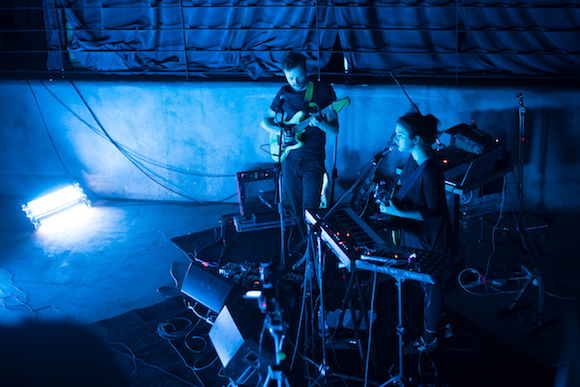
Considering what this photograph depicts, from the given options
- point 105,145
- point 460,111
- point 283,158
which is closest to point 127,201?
point 105,145

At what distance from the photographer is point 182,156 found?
7113 mm

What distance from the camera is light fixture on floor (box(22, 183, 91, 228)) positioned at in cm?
650

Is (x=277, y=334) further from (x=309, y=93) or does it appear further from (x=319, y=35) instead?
(x=319, y=35)

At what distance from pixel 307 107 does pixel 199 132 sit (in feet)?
8.04

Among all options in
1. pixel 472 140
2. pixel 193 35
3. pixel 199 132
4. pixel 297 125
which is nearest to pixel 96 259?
pixel 199 132

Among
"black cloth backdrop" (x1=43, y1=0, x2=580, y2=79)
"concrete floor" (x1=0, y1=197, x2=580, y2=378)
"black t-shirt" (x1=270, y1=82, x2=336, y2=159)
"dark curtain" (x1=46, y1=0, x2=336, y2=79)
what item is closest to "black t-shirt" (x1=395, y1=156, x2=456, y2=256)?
"concrete floor" (x1=0, y1=197, x2=580, y2=378)

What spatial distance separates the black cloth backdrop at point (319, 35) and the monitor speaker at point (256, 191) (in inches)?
54.2

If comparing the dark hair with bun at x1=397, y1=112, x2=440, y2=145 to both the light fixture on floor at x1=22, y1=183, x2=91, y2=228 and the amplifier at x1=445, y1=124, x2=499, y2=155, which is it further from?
the light fixture on floor at x1=22, y1=183, x2=91, y2=228

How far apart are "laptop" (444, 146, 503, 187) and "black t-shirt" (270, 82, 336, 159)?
1285 millimetres

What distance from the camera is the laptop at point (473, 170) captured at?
4590mm

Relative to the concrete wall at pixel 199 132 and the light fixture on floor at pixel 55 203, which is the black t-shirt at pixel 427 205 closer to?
the concrete wall at pixel 199 132

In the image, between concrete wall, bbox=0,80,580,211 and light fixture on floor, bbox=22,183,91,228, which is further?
light fixture on floor, bbox=22,183,91,228

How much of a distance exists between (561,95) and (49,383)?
6.39 meters

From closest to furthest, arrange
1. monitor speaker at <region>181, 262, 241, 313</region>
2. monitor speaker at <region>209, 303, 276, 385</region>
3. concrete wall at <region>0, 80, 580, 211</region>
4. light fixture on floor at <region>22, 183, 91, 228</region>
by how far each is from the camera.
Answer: monitor speaker at <region>209, 303, 276, 385</region> → monitor speaker at <region>181, 262, 241, 313</region> → concrete wall at <region>0, 80, 580, 211</region> → light fixture on floor at <region>22, 183, 91, 228</region>
